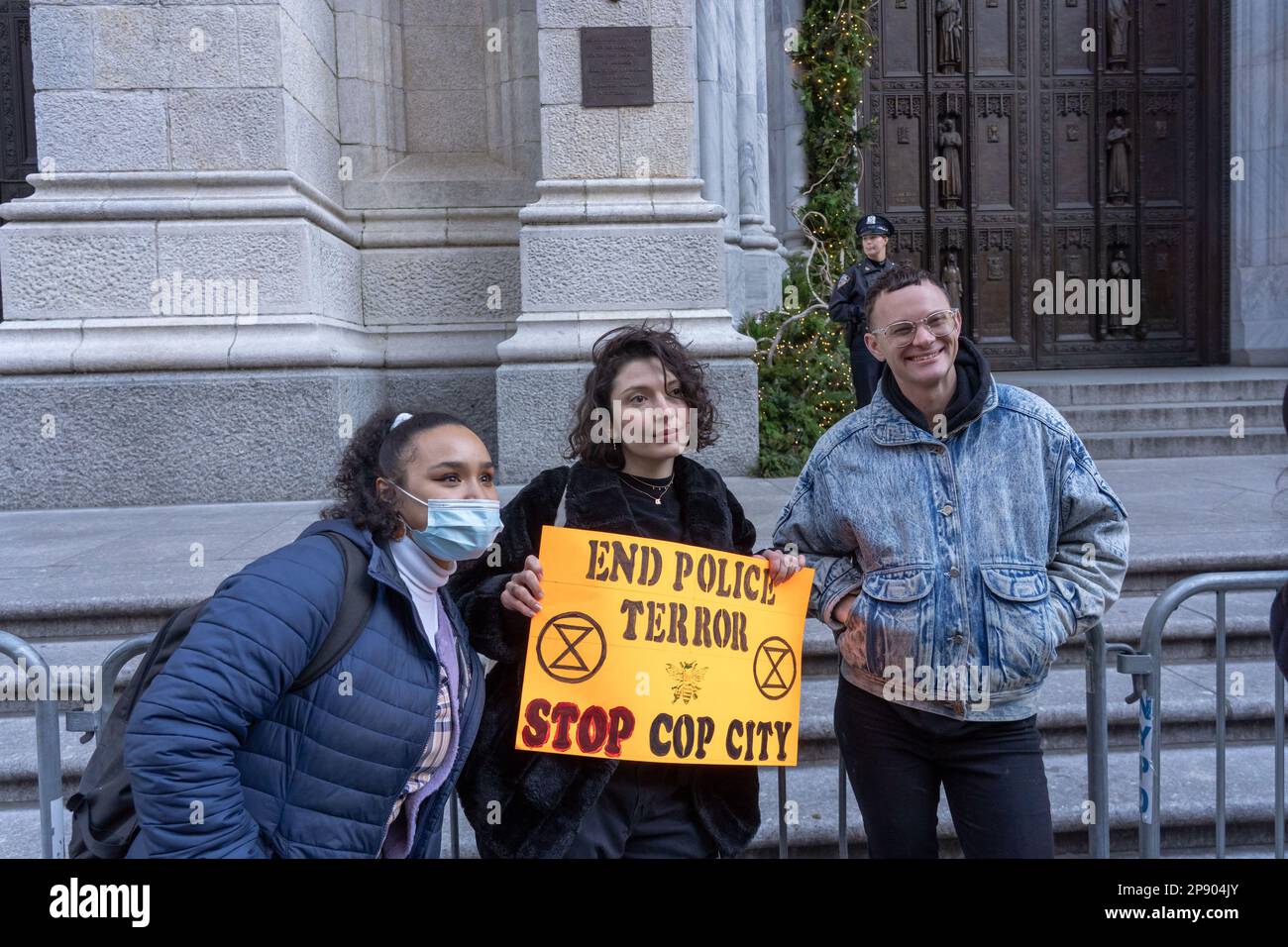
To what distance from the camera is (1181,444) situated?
9.46m

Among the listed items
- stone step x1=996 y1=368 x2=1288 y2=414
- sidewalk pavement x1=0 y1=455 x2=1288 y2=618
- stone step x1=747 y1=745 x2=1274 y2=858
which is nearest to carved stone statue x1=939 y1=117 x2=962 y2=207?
stone step x1=996 y1=368 x2=1288 y2=414

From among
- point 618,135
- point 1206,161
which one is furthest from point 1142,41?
point 618,135

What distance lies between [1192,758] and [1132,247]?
10.8 metres

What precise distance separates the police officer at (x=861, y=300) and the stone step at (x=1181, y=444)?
7.28ft

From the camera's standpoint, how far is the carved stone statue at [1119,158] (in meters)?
13.3

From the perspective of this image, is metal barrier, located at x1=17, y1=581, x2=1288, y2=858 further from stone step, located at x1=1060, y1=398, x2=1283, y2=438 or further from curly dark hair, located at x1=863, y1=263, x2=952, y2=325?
stone step, located at x1=1060, y1=398, x2=1283, y2=438

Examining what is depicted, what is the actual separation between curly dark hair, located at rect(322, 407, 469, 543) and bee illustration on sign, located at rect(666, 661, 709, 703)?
76 cm

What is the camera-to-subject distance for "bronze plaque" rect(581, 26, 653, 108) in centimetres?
820

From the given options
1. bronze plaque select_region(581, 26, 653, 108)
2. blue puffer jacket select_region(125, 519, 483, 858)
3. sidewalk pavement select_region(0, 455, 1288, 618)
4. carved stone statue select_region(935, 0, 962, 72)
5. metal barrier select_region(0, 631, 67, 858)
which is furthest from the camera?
carved stone statue select_region(935, 0, 962, 72)

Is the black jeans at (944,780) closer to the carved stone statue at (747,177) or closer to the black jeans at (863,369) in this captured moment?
the black jeans at (863,369)

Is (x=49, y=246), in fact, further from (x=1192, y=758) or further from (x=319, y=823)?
(x=1192, y=758)

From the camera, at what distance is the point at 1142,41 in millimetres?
13289

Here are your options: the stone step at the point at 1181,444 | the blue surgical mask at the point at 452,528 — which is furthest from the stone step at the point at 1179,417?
the blue surgical mask at the point at 452,528
